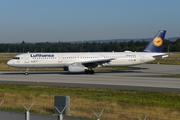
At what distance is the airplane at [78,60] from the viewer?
49.2 meters

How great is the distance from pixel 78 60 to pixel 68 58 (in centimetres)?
146

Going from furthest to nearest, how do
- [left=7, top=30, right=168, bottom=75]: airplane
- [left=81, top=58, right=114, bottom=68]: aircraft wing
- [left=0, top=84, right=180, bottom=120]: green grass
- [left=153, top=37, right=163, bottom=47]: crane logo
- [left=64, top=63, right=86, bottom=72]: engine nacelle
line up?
1. [left=153, top=37, right=163, bottom=47]: crane logo
2. [left=81, top=58, right=114, bottom=68]: aircraft wing
3. [left=7, top=30, right=168, bottom=75]: airplane
4. [left=64, top=63, right=86, bottom=72]: engine nacelle
5. [left=0, top=84, right=180, bottom=120]: green grass

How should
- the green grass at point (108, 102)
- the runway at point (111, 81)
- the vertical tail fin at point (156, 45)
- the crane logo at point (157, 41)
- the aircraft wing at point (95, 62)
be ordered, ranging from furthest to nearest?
the crane logo at point (157, 41)
the vertical tail fin at point (156, 45)
the aircraft wing at point (95, 62)
the runway at point (111, 81)
the green grass at point (108, 102)

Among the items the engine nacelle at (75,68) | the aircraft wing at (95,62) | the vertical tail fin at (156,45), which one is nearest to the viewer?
the engine nacelle at (75,68)

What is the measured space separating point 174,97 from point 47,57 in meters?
26.9

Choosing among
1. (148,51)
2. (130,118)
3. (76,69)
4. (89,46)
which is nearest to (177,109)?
(130,118)

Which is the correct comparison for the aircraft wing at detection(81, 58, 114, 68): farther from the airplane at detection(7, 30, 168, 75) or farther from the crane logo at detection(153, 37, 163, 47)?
the crane logo at detection(153, 37, 163, 47)

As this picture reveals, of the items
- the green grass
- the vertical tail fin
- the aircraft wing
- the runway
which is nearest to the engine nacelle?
the aircraft wing

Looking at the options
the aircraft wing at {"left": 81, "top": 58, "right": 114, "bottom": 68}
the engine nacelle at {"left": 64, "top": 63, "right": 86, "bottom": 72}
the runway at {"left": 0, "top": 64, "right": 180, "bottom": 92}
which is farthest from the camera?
the aircraft wing at {"left": 81, "top": 58, "right": 114, "bottom": 68}

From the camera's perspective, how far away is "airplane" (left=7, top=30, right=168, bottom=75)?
49250mm

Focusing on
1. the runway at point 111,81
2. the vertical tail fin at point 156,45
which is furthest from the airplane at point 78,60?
the runway at point 111,81

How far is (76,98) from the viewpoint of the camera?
24.8 metres

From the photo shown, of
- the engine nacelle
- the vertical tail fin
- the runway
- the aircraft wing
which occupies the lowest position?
the runway

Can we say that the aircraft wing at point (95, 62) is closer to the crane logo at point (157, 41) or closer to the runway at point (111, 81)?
the runway at point (111, 81)
